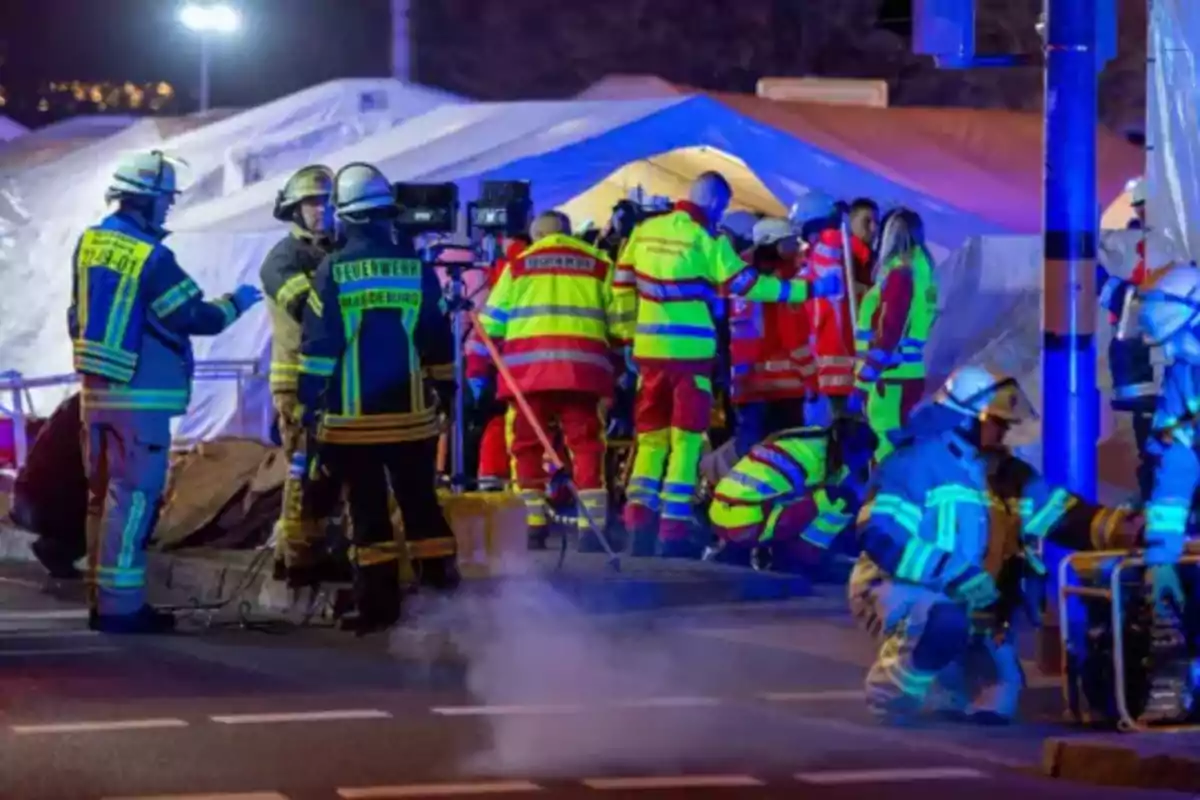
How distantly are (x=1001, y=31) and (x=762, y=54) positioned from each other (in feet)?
15.2

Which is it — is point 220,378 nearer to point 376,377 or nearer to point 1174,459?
point 376,377

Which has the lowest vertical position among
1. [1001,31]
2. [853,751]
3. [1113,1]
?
[853,751]

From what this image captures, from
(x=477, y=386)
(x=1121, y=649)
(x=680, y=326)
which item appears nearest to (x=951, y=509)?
(x=1121, y=649)

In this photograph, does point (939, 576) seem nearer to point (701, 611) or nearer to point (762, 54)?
point (701, 611)

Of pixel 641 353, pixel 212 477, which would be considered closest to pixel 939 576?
pixel 641 353

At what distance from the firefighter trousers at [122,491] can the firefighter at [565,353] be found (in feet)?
9.16

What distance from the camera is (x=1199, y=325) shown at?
1062 cm

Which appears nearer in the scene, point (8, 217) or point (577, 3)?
point (8, 217)

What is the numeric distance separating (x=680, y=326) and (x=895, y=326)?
1.36 metres

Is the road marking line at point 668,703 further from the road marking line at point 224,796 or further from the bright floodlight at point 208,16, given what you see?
the bright floodlight at point 208,16

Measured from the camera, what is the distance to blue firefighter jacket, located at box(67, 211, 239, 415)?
12.4 meters

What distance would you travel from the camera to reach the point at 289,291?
1280 cm

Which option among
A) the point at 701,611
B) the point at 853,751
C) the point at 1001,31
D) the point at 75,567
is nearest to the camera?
the point at 853,751

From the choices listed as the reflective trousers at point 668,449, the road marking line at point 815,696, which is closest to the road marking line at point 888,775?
the road marking line at point 815,696
